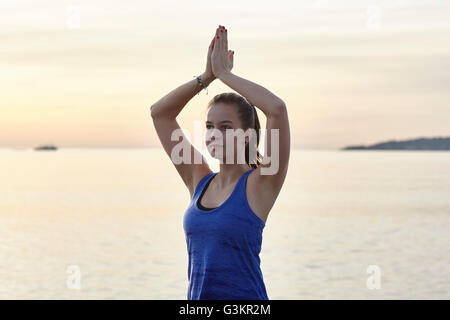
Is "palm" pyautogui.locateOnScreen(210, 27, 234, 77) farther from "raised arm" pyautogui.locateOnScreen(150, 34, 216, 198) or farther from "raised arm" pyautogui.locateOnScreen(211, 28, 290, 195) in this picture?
"raised arm" pyautogui.locateOnScreen(150, 34, 216, 198)

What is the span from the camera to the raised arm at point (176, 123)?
10.3 feet

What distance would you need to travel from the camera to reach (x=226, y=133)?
2.80 metres

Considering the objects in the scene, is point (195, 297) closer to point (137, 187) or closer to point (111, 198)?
point (111, 198)

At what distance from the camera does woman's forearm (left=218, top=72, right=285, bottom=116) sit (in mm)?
2727

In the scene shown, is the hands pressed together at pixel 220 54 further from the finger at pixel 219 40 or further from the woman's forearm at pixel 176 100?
the woman's forearm at pixel 176 100

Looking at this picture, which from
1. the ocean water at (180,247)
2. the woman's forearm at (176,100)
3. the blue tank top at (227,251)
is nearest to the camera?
the blue tank top at (227,251)

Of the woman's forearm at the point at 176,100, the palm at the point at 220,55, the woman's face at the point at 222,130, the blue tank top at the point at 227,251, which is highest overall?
the palm at the point at 220,55

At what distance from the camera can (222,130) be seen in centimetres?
281

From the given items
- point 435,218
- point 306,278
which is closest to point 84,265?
point 306,278

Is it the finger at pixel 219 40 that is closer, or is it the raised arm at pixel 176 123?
the finger at pixel 219 40

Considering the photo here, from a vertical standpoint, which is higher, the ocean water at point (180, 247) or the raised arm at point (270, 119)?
the ocean water at point (180, 247)

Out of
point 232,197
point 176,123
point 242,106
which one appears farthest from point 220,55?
point 232,197

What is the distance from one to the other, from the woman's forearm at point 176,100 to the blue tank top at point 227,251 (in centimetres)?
59

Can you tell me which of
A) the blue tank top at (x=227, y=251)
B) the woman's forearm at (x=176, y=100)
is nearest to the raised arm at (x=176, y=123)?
the woman's forearm at (x=176, y=100)
